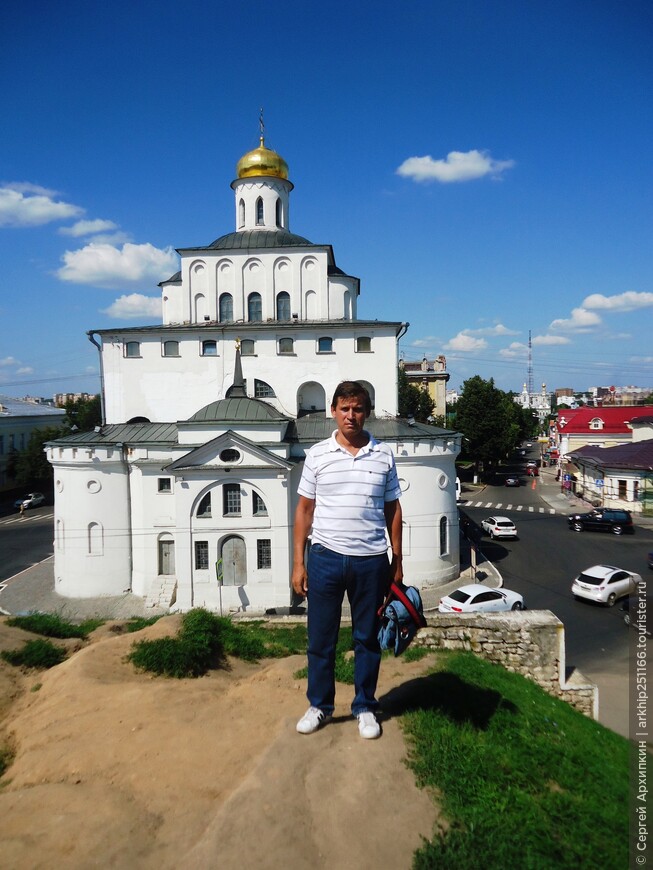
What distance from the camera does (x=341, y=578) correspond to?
15.6 ft

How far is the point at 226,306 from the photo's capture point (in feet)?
83.2

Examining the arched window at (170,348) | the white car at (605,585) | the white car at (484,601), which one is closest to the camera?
the white car at (484,601)

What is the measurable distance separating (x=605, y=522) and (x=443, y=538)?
13.7 metres

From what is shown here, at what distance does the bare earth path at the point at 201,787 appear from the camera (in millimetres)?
3742

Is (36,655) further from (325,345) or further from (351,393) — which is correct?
(325,345)

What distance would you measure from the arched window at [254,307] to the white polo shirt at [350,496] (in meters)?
21.3

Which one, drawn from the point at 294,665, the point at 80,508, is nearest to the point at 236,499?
→ the point at 80,508

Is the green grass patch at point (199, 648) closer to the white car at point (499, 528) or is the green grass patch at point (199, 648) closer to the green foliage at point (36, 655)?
the green foliage at point (36, 655)

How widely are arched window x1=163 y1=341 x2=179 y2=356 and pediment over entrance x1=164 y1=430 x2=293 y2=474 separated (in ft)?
23.0

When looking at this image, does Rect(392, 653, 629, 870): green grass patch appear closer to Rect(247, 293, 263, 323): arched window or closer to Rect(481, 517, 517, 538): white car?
Rect(247, 293, 263, 323): arched window

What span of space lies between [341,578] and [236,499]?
584 inches

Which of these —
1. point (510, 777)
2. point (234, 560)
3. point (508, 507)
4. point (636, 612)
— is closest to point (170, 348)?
point (234, 560)

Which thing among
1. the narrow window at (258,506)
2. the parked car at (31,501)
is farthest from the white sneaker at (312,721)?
the parked car at (31,501)

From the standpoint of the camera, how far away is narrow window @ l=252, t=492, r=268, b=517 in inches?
→ 754
